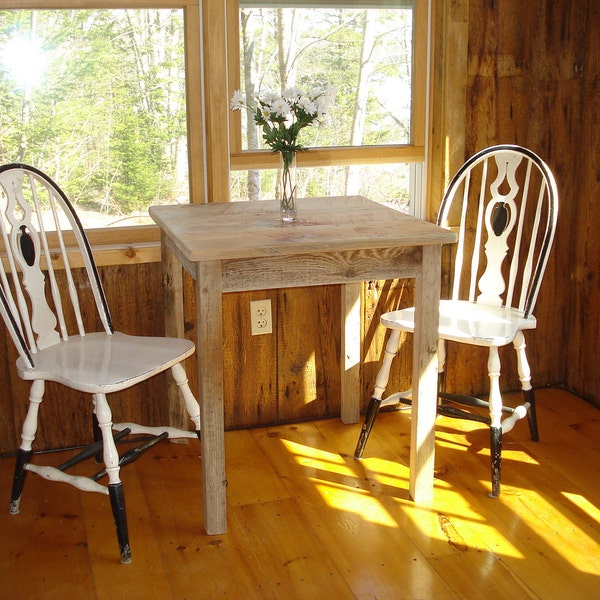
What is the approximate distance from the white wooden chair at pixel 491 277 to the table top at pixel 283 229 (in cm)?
34

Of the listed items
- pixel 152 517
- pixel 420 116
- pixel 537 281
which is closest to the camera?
pixel 152 517

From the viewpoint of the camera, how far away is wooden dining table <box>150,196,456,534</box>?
7.31 ft

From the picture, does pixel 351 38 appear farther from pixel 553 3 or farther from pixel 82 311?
pixel 82 311

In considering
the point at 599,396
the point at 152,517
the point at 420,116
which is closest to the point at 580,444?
the point at 599,396

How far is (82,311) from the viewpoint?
279 cm

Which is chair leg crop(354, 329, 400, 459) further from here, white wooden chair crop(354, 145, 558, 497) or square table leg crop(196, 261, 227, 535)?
square table leg crop(196, 261, 227, 535)

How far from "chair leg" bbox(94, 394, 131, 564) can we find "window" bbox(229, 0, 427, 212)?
3.24 feet

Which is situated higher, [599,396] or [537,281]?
[537,281]

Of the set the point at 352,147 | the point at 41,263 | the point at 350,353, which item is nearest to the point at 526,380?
the point at 350,353

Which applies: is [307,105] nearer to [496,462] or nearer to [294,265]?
[294,265]

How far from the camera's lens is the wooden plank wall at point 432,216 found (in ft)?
9.43

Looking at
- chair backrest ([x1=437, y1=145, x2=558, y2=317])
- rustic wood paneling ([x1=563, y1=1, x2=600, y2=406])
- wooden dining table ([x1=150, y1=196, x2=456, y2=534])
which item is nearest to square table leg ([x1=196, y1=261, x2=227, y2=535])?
wooden dining table ([x1=150, y1=196, x2=456, y2=534])

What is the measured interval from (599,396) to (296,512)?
1344mm

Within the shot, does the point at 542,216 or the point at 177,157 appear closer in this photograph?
the point at 177,157
